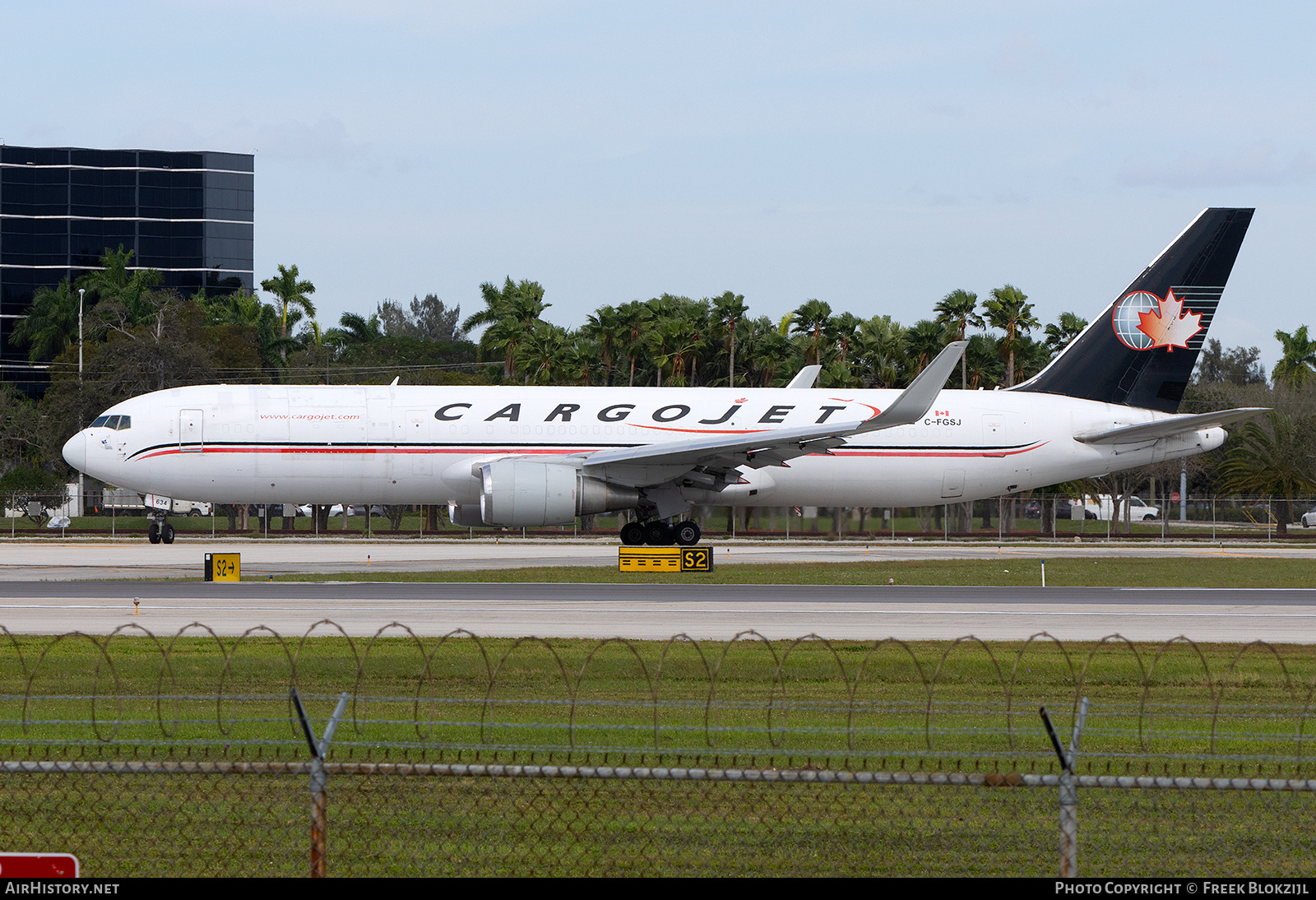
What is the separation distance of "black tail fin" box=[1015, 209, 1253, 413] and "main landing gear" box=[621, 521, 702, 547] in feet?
42.3

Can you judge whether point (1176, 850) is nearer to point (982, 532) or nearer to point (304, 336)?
point (982, 532)

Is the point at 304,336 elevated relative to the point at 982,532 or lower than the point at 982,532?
elevated

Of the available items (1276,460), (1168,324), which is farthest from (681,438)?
(1276,460)

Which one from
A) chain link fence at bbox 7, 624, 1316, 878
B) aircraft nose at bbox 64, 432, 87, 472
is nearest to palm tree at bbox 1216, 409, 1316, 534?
aircraft nose at bbox 64, 432, 87, 472

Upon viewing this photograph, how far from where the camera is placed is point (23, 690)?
14.0 m

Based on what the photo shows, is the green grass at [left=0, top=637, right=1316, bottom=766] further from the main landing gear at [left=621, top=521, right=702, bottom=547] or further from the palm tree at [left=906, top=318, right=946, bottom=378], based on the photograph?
the palm tree at [left=906, top=318, right=946, bottom=378]

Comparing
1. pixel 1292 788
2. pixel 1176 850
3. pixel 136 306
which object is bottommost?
pixel 1176 850

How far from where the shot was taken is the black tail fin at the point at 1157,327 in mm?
40219

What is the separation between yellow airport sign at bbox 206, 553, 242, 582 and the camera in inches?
1105

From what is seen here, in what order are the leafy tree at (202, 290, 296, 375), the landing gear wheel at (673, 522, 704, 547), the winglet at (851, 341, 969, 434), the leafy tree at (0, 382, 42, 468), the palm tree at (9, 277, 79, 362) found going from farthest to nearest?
the palm tree at (9, 277, 79, 362) < the leafy tree at (202, 290, 296, 375) < the leafy tree at (0, 382, 42, 468) < the landing gear wheel at (673, 522, 704, 547) < the winglet at (851, 341, 969, 434)

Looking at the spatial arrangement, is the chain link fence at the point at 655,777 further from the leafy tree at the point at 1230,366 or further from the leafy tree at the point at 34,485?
the leafy tree at the point at 1230,366

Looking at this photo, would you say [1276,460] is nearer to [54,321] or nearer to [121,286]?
[121,286]

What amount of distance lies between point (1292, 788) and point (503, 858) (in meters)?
4.29

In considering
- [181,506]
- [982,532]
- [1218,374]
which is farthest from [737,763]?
[1218,374]
